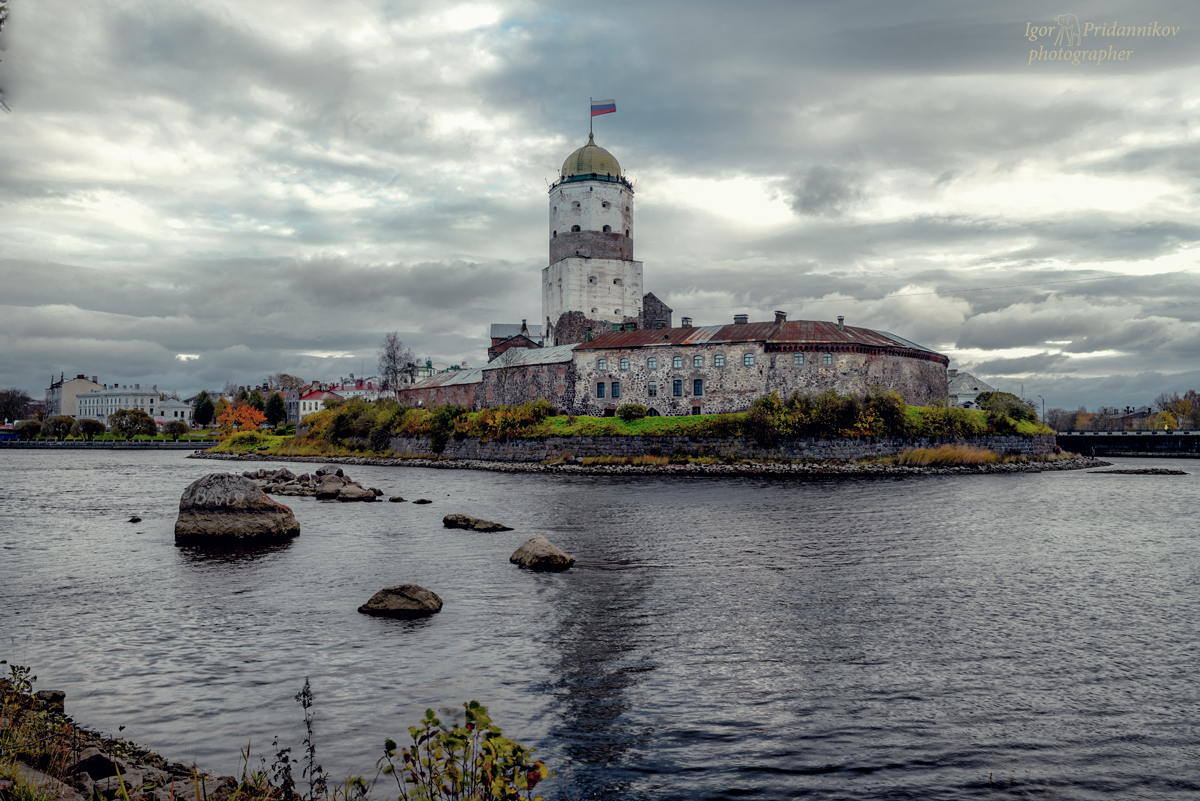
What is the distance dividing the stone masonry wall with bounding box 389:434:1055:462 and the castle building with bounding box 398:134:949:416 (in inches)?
204

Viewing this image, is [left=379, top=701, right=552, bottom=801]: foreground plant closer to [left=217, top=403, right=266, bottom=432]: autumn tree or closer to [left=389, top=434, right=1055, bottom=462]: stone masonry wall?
[left=389, top=434, right=1055, bottom=462]: stone masonry wall

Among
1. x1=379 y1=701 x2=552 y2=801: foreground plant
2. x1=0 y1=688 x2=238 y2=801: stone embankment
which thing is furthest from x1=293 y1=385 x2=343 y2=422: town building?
x1=379 y1=701 x2=552 y2=801: foreground plant

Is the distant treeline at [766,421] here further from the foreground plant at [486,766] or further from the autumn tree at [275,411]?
the foreground plant at [486,766]

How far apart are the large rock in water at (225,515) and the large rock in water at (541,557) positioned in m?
7.60

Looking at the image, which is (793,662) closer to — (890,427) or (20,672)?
(20,672)

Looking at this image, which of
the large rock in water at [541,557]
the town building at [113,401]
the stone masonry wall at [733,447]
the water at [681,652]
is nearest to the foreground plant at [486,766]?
the water at [681,652]

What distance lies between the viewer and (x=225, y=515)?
66.7 feet

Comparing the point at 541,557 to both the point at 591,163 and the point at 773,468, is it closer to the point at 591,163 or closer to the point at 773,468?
the point at 773,468

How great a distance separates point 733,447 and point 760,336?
381 inches

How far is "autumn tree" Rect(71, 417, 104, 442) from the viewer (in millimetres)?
115688

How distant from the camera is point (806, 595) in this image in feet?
47.6

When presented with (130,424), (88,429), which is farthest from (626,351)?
(88,429)

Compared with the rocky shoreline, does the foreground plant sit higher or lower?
higher

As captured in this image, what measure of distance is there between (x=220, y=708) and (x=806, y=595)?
9.90 meters
